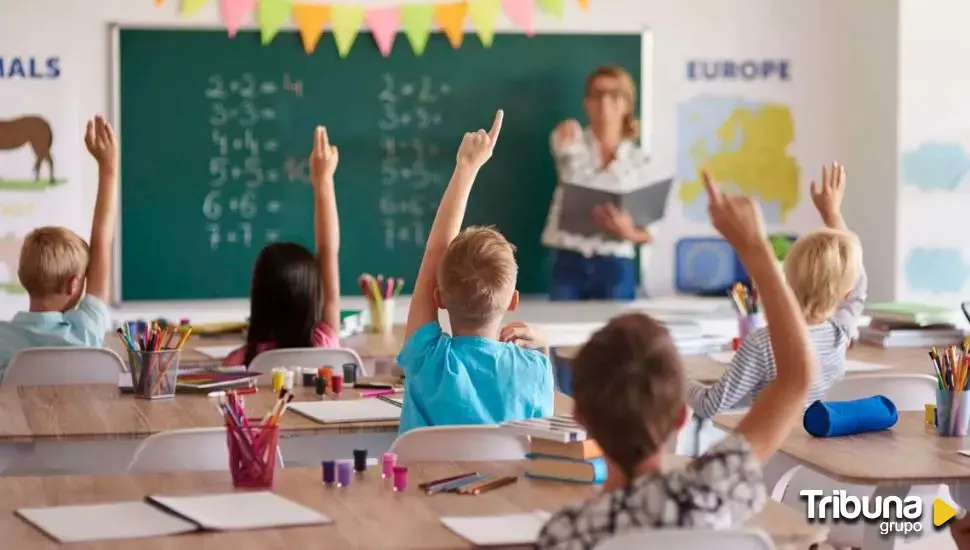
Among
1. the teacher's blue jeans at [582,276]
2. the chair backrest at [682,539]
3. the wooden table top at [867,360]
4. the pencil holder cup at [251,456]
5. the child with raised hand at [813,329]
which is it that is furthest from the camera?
the teacher's blue jeans at [582,276]

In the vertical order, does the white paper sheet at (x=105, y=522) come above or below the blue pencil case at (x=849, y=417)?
below

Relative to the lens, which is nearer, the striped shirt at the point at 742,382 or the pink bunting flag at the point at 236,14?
the striped shirt at the point at 742,382

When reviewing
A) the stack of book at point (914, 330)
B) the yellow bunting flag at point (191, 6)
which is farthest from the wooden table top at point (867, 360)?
the yellow bunting flag at point (191, 6)

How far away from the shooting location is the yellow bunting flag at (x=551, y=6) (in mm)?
6727

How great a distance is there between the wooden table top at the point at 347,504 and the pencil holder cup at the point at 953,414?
0.90 m

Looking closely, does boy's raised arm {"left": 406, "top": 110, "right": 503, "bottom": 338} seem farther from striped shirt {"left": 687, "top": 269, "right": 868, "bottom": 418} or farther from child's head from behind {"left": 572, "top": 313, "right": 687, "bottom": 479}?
child's head from behind {"left": 572, "top": 313, "right": 687, "bottom": 479}

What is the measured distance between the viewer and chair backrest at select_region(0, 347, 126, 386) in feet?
12.6

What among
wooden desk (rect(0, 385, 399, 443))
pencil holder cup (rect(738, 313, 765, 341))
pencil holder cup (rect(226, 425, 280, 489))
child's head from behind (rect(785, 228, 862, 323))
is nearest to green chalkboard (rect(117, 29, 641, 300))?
pencil holder cup (rect(738, 313, 765, 341))

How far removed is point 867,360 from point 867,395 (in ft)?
3.17

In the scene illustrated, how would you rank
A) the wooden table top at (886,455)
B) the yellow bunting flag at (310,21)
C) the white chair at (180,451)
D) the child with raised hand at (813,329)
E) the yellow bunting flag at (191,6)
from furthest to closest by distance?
the yellow bunting flag at (310,21) → the yellow bunting flag at (191,6) → the child with raised hand at (813,329) → the white chair at (180,451) → the wooden table top at (886,455)

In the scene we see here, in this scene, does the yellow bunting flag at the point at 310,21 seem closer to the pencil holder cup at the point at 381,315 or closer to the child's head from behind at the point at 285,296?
the pencil holder cup at the point at 381,315

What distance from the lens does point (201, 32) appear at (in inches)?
253

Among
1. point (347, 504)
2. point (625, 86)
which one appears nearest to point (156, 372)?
point (347, 504)

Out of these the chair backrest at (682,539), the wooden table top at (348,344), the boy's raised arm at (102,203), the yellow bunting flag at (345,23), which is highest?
the yellow bunting flag at (345,23)
